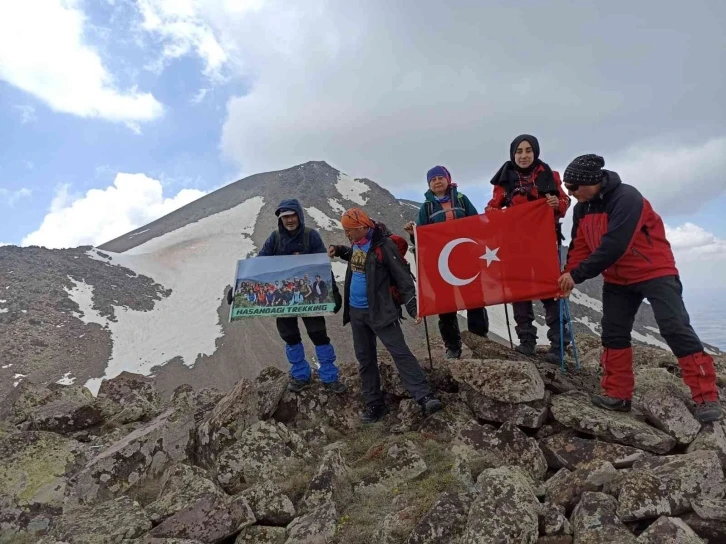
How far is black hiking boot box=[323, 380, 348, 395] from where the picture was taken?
7586 millimetres

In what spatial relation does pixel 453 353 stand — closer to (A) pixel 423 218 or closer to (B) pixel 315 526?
(A) pixel 423 218

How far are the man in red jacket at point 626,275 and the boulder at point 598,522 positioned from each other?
7.51ft

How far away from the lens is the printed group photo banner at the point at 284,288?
7617 mm

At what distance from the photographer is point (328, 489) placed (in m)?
4.87

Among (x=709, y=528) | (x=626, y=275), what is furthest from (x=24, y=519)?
(x=626, y=275)

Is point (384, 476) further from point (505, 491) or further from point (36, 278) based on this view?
point (36, 278)

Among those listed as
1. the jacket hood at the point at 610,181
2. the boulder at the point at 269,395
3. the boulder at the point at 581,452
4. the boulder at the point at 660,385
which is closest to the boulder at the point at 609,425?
the boulder at the point at 581,452

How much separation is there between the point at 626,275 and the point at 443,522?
374cm

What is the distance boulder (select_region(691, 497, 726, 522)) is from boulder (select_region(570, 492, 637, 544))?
0.59 m

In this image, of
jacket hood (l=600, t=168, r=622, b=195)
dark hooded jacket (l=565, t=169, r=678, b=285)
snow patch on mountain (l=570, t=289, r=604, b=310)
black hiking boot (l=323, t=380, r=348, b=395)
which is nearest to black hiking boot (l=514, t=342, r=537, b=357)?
dark hooded jacket (l=565, t=169, r=678, b=285)

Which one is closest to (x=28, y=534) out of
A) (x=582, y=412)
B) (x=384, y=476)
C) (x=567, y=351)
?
(x=384, y=476)

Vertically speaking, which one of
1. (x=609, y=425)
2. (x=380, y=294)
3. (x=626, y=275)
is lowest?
(x=609, y=425)

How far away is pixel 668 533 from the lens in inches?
137

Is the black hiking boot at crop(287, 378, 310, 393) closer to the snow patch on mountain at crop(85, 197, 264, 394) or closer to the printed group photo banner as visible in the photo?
the printed group photo banner
